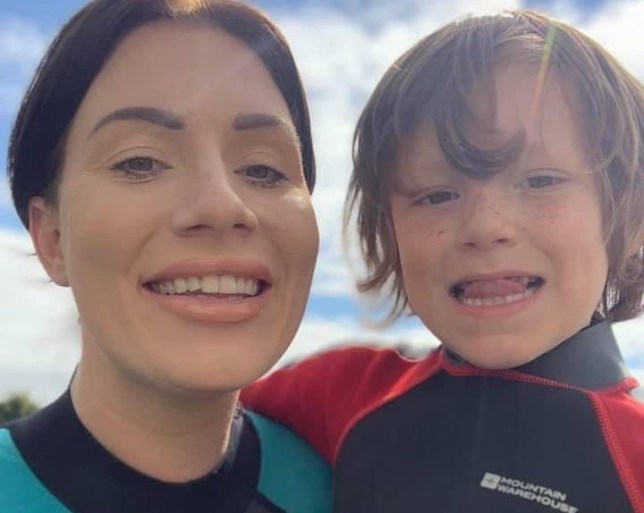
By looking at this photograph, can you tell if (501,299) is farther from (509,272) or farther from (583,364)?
(583,364)

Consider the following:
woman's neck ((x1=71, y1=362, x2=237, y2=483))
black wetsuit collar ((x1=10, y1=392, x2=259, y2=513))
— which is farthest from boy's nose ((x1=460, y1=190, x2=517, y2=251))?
black wetsuit collar ((x1=10, y1=392, x2=259, y2=513))

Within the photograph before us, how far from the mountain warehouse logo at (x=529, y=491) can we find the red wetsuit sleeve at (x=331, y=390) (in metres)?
0.53

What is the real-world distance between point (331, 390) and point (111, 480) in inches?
37.4

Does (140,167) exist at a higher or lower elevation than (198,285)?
higher

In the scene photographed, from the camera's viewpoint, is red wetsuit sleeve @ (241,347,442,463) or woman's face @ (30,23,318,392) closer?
woman's face @ (30,23,318,392)

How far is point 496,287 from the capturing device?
8.66 ft

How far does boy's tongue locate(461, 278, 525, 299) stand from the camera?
263 centimetres

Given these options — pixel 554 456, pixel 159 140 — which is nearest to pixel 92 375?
pixel 159 140

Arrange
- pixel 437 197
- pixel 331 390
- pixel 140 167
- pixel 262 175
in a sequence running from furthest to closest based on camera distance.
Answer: pixel 331 390, pixel 437 197, pixel 262 175, pixel 140 167

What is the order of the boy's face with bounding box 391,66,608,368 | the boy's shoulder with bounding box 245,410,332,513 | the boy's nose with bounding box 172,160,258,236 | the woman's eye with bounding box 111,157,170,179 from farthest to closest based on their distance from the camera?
the boy's shoulder with bounding box 245,410,332,513 → the boy's face with bounding box 391,66,608,368 → the woman's eye with bounding box 111,157,170,179 → the boy's nose with bounding box 172,160,258,236

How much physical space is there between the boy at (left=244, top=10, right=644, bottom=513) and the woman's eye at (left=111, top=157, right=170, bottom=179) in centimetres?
86

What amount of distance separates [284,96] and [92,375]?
102 centimetres

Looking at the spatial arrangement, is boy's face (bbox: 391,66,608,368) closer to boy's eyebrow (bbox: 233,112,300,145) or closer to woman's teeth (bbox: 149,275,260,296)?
boy's eyebrow (bbox: 233,112,300,145)

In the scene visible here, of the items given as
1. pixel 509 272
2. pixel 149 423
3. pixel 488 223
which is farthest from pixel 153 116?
pixel 509 272
